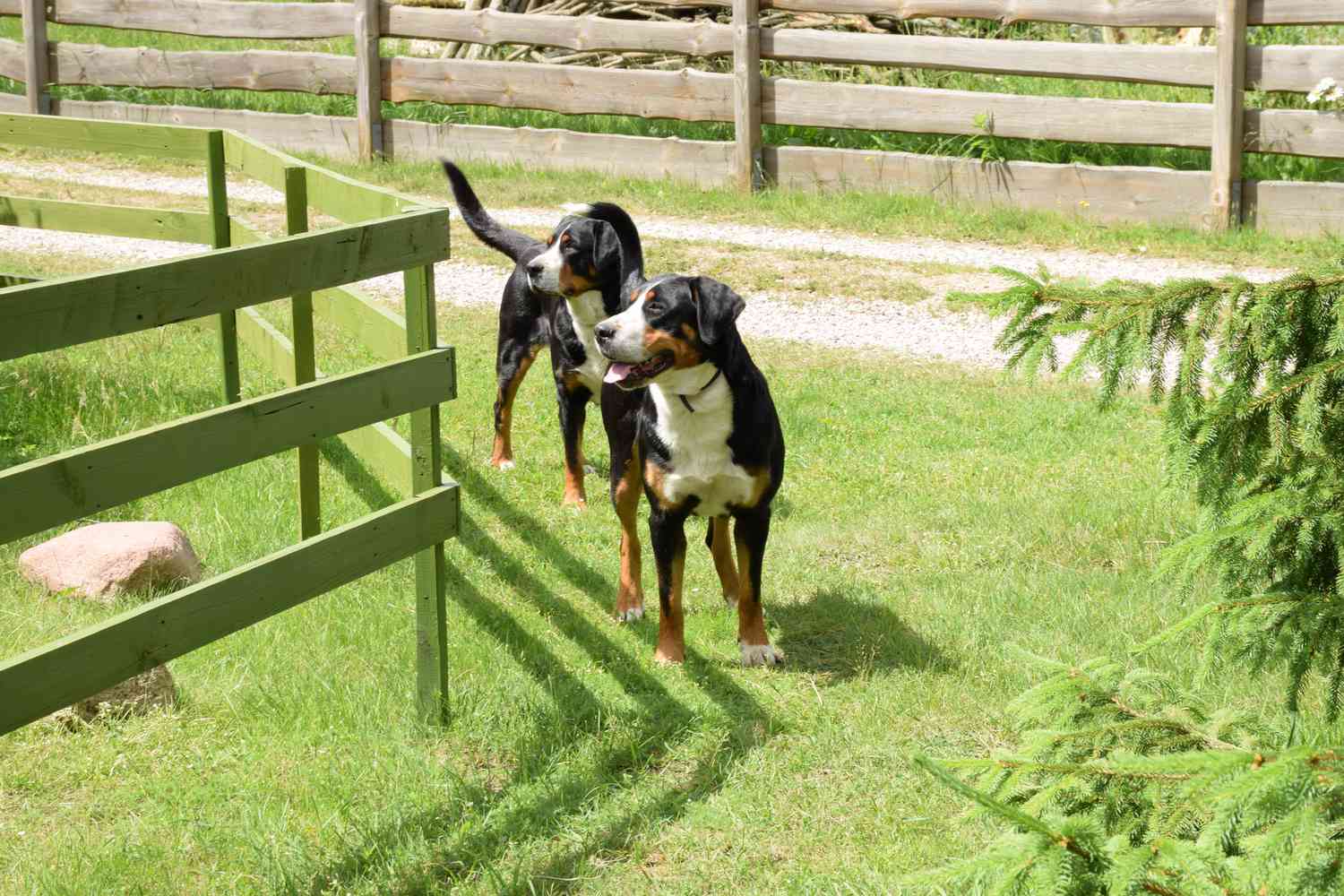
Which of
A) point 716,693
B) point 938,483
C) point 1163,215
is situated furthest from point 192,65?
point 716,693

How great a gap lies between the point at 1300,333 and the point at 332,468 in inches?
195

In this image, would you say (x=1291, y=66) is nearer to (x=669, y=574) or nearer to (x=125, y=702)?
(x=669, y=574)

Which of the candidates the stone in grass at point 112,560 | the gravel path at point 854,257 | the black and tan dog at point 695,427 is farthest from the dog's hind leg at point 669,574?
the gravel path at point 854,257

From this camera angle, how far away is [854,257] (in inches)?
419

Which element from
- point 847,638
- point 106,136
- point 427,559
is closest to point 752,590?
point 847,638

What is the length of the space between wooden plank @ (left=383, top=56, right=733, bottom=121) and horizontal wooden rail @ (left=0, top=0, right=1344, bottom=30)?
2.14ft

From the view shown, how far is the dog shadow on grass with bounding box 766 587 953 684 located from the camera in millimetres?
4836

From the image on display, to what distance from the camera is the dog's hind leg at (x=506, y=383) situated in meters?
6.86

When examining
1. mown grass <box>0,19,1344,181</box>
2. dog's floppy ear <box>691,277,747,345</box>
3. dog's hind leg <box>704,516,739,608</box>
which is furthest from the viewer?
mown grass <box>0,19,1344,181</box>

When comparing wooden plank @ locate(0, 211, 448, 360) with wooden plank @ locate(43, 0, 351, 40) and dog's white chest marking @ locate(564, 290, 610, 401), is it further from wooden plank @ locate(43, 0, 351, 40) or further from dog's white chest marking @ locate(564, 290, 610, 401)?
wooden plank @ locate(43, 0, 351, 40)

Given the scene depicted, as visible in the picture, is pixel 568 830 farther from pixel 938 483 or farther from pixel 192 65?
pixel 192 65

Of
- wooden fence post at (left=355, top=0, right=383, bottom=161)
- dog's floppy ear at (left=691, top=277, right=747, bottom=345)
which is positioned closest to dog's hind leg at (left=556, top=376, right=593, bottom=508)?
dog's floppy ear at (left=691, top=277, right=747, bottom=345)

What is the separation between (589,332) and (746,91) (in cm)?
700

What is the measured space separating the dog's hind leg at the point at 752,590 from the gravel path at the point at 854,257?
4.10m
